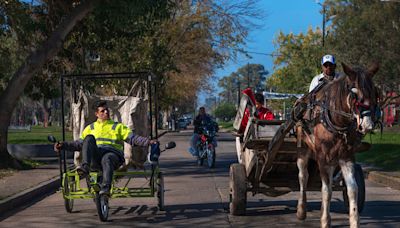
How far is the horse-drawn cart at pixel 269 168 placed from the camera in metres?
8.98

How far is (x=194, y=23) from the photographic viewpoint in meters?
37.6

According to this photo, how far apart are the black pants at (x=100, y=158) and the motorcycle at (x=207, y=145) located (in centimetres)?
986

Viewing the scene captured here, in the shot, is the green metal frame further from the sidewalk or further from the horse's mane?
the horse's mane

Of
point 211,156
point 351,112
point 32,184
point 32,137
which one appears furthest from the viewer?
point 32,137

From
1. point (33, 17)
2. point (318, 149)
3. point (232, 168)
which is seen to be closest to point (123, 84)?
point (33, 17)

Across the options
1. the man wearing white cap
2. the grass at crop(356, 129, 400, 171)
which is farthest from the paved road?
the grass at crop(356, 129, 400, 171)

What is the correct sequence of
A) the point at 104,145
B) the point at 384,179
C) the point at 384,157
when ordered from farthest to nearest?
the point at 384,157 → the point at 384,179 → the point at 104,145

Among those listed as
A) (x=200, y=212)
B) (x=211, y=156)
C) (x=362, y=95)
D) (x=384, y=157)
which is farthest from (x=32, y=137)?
(x=362, y=95)

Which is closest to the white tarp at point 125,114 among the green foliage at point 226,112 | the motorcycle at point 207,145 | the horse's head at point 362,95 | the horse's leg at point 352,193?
the horse's leg at point 352,193

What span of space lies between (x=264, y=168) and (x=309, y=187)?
74cm

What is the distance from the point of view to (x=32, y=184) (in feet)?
48.4

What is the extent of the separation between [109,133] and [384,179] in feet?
24.0

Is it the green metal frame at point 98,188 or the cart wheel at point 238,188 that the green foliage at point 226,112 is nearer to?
the green metal frame at point 98,188

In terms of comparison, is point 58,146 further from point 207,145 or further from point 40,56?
point 207,145
